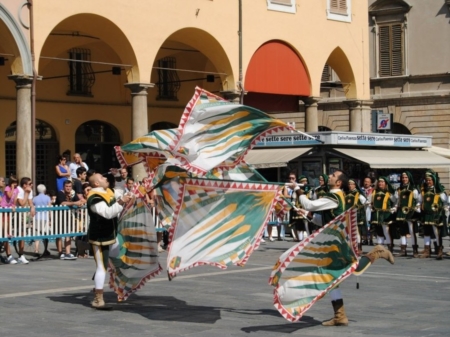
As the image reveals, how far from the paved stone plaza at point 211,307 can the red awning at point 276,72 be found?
49.1ft

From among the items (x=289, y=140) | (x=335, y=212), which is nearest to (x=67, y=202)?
(x=335, y=212)

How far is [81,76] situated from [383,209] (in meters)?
14.9

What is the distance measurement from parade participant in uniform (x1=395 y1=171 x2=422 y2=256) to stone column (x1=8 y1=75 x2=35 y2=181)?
952cm

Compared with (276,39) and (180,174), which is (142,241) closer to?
(180,174)

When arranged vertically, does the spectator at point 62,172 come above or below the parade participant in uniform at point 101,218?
above

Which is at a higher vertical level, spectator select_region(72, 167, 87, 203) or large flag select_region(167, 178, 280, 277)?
spectator select_region(72, 167, 87, 203)

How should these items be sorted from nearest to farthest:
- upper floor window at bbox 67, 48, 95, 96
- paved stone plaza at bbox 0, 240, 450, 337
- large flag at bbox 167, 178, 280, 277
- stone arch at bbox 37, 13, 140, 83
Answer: paved stone plaza at bbox 0, 240, 450, 337 < large flag at bbox 167, 178, 280, 277 < stone arch at bbox 37, 13, 140, 83 < upper floor window at bbox 67, 48, 95, 96

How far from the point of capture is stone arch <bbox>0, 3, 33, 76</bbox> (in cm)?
2527

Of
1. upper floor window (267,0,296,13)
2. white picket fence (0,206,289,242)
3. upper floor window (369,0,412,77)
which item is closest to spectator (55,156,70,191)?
white picket fence (0,206,289,242)

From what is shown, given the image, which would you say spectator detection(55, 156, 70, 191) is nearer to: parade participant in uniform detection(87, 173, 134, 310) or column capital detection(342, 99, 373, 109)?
parade participant in uniform detection(87, 173, 134, 310)

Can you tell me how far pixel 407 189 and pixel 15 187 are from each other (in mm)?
8351

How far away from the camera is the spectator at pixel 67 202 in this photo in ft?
67.6

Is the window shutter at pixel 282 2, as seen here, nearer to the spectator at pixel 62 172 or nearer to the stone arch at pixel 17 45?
the stone arch at pixel 17 45

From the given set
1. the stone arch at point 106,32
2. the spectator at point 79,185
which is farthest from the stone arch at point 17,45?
the spectator at point 79,185
